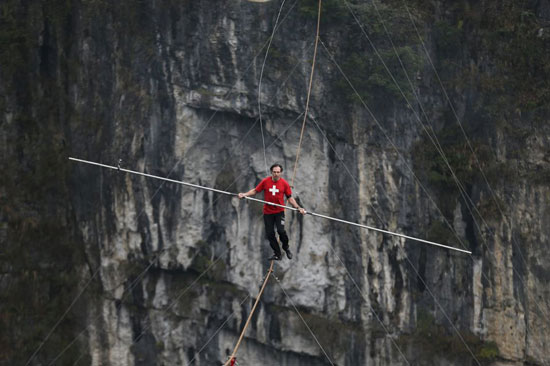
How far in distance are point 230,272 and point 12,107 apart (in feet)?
24.7

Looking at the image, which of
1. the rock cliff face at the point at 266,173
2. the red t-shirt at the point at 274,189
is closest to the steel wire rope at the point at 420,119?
the rock cliff face at the point at 266,173

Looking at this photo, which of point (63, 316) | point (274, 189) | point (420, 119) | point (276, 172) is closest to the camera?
point (276, 172)

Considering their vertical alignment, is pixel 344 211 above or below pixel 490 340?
above

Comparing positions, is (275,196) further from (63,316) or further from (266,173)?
(63,316)

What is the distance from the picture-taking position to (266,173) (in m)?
19.7

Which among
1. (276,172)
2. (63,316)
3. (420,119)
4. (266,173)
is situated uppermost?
(420,119)

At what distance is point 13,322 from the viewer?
20.0 m

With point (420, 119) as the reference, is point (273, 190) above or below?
below

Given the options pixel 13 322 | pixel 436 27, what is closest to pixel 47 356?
pixel 13 322

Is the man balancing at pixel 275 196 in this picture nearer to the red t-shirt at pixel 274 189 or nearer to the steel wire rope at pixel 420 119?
the red t-shirt at pixel 274 189

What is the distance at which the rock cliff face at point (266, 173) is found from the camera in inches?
741

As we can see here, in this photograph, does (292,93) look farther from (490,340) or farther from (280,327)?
(490,340)

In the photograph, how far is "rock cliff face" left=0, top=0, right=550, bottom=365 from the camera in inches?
741

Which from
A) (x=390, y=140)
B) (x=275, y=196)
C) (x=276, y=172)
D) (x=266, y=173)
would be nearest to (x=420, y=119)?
(x=390, y=140)
